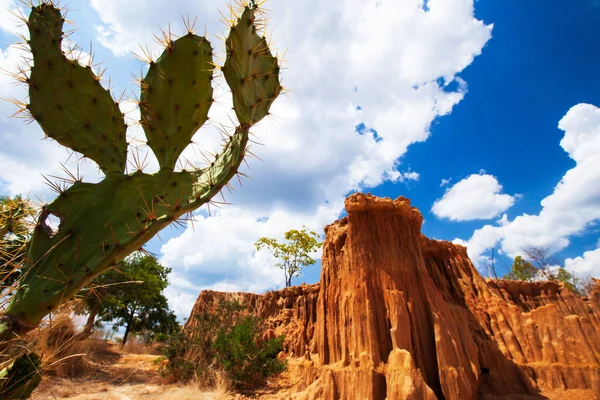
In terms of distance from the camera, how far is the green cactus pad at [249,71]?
2.59m

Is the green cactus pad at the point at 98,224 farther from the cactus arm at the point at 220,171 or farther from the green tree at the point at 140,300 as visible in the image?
the green tree at the point at 140,300

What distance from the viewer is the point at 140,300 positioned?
1966cm

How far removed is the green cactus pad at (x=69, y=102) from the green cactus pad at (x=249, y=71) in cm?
95

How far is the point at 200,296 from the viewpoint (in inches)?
899

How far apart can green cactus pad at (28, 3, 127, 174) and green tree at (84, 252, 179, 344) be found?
15.2 metres

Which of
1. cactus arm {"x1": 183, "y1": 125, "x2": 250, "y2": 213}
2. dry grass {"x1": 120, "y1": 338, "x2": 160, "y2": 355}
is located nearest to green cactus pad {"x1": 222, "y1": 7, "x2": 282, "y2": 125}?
cactus arm {"x1": 183, "y1": 125, "x2": 250, "y2": 213}

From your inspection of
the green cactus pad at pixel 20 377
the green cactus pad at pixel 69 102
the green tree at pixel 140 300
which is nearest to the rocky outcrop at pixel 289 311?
the green tree at pixel 140 300

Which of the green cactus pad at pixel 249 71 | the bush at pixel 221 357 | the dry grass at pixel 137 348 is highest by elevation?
the green cactus pad at pixel 249 71

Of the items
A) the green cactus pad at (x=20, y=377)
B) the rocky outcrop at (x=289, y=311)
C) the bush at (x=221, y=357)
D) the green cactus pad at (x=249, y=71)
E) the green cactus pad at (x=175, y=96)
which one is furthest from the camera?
the rocky outcrop at (x=289, y=311)

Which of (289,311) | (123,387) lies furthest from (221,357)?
(289,311)

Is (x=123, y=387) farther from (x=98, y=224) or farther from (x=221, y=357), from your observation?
(x=98, y=224)

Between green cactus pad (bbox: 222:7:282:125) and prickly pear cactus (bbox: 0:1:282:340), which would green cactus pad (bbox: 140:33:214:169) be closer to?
prickly pear cactus (bbox: 0:1:282:340)

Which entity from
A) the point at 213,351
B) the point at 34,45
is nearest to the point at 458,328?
the point at 213,351

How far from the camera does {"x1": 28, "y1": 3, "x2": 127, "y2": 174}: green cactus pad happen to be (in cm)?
235
